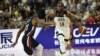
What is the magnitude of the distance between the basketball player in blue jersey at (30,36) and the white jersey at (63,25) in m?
0.45

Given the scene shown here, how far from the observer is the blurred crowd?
10.4 meters

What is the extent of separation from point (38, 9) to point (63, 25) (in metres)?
1.19

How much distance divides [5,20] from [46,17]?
1361 millimetres

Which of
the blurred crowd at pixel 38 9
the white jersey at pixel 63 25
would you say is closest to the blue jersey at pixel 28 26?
the blurred crowd at pixel 38 9

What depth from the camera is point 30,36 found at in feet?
33.6

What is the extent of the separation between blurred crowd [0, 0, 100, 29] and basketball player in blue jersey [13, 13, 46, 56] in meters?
0.22

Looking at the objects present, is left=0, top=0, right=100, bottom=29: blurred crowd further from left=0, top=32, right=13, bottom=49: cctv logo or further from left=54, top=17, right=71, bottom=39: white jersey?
left=54, top=17, right=71, bottom=39: white jersey

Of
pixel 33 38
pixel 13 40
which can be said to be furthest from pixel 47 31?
pixel 13 40

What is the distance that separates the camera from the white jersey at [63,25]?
1021 centimetres

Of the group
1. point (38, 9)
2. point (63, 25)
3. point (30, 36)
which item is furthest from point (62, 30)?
point (38, 9)

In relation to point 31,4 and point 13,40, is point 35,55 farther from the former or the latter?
point 31,4

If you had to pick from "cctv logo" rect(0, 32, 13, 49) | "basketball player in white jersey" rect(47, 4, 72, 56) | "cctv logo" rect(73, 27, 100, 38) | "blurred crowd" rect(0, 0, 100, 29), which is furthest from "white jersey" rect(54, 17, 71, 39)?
"cctv logo" rect(0, 32, 13, 49)

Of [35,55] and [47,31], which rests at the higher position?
[47,31]

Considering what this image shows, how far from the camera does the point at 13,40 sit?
1020 cm
